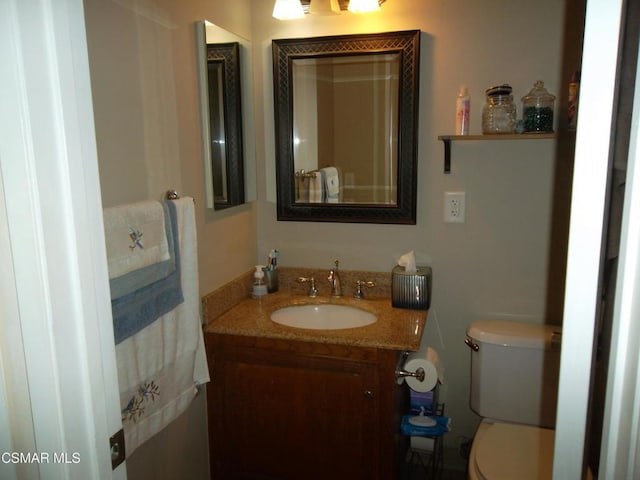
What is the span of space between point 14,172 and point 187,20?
3.78ft

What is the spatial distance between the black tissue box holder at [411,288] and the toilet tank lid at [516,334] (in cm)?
22

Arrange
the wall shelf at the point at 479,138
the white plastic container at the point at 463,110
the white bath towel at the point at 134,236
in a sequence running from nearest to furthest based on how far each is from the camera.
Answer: the white bath towel at the point at 134,236
the wall shelf at the point at 479,138
the white plastic container at the point at 463,110

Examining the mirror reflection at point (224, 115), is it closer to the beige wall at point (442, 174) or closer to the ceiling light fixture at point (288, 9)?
the beige wall at point (442, 174)

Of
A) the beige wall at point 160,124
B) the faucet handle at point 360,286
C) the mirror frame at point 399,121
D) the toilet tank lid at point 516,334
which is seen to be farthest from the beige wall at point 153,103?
the toilet tank lid at point 516,334

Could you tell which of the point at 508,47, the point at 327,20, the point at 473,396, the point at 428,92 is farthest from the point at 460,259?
the point at 327,20

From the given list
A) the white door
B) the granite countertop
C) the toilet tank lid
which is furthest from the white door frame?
the toilet tank lid

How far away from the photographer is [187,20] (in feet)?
5.44

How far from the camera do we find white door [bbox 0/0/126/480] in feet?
2.24

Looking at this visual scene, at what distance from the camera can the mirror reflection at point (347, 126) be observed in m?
2.01

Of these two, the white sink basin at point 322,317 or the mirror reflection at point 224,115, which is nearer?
the mirror reflection at point 224,115

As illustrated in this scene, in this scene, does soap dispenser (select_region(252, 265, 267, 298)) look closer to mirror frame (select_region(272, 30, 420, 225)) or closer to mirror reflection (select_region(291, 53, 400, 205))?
mirror frame (select_region(272, 30, 420, 225))

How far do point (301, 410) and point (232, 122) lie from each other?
1.13 m

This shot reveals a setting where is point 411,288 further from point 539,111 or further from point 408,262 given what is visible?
point 539,111

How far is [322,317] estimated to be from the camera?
6.93 feet
